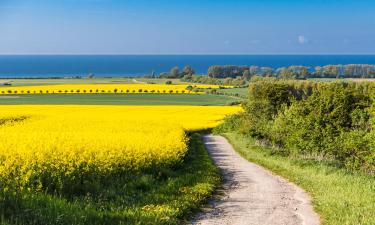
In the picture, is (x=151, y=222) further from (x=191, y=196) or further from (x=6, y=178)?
(x=6, y=178)

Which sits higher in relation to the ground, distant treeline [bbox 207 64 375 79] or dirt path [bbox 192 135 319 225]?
dirt path [bbox 192 135 319 225]

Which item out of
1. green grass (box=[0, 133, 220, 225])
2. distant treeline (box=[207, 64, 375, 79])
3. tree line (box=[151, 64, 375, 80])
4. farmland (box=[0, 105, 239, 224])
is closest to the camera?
green grass (box=[0, 133, 220, 225])

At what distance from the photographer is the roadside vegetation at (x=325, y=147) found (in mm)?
12953

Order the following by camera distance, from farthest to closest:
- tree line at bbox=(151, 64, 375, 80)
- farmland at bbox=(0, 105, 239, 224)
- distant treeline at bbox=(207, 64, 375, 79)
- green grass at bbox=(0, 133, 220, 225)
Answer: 1. distant treeline at bbox=(207, 64, 375, 79)
2. tree line at bbox=(151, 64, 375, 80)
3. farmland at bbox=(0, 105, 239, 224)
4. green grass at bbox=(0, 133, 220, 225)

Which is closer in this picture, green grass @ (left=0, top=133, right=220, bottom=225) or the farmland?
green grass @ (left=0, top=133, right=220, bottom=225)

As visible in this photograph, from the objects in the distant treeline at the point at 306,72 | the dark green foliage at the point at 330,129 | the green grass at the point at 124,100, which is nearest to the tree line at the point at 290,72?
the distant treeline at the point at 306,72

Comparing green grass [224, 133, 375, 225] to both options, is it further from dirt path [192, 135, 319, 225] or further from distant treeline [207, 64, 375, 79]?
distant treeline [207, 64, 375, 79]

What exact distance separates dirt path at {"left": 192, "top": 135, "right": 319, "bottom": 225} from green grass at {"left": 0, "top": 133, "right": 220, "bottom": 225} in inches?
22.4

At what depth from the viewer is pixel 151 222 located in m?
9.93

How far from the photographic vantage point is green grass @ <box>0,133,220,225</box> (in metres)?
9.05

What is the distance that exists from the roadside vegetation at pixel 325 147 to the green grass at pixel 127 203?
132 inches

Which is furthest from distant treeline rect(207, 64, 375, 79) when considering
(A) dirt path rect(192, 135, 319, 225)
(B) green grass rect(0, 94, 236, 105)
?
(A) dirt path rect(192, 135, 319, 225)

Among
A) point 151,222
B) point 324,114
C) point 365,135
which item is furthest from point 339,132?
point 151,222

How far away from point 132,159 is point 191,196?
3983mm
